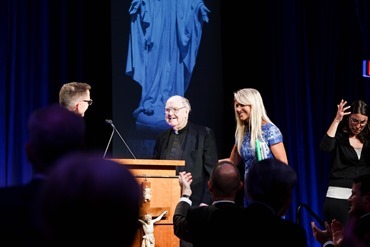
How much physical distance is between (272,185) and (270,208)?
3.4 inches

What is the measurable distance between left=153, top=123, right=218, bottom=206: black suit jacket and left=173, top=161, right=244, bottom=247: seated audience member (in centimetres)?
207

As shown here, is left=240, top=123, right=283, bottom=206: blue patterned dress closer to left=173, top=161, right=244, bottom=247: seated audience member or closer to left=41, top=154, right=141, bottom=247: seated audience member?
left=173, top=161, right=244, bottom=247: seated audience member

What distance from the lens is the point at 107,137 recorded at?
6746 mm

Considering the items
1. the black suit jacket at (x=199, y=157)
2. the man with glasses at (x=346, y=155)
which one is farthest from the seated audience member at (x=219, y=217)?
the man with glasses at (x=346, y=155)

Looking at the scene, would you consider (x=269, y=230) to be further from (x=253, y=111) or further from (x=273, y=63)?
(x=273, y=63)

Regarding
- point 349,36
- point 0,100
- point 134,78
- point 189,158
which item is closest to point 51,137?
point 189,158

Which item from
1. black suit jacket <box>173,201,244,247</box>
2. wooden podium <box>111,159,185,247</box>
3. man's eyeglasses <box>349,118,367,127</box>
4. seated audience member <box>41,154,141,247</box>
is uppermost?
seated audience member <box>41,154,141,247</box>

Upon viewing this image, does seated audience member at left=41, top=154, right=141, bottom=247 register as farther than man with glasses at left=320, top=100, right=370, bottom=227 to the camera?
No

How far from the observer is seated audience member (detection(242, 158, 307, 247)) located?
7.73 ft

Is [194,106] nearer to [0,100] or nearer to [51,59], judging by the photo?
[51,59]

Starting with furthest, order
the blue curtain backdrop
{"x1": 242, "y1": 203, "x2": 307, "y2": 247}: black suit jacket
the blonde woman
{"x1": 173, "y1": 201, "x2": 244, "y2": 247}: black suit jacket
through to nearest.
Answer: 1. the blue curtain backdrop
2. the blonde woman
3. {"x1": 173, "y1": 201, "x2": 244, "y2": 247}: black suit jacket
4. {"x1": 242, "y1": 203, "x2": 307, "y2": 247}: black suit jacket

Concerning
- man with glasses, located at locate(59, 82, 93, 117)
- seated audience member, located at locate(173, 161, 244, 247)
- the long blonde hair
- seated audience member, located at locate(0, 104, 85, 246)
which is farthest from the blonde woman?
seated audience member, located at locate(0, 104, 85, 246)

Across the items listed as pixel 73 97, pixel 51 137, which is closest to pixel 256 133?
pixel 73 97

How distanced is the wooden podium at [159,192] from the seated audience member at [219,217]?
1483 mm
